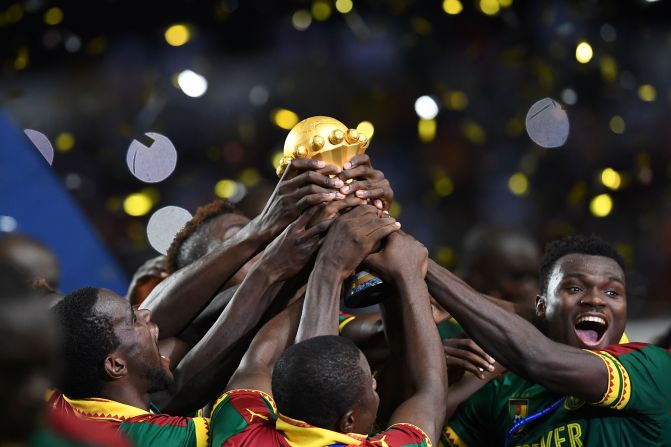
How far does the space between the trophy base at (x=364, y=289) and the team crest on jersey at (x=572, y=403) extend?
26.0 inches

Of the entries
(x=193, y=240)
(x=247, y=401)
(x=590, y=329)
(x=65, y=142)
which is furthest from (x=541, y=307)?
(x=65, y=142)

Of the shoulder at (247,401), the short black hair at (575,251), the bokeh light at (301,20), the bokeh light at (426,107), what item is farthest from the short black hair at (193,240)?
the bokeh light at (426,107)

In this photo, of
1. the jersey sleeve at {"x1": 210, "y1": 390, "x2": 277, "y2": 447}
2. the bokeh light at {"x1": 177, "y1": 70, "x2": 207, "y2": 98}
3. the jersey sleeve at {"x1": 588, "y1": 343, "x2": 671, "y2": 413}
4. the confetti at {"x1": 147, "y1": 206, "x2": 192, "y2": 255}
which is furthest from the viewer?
the bokeh light at {"x1": 177, "y1": 70, "x2": 207, "y2": 98}

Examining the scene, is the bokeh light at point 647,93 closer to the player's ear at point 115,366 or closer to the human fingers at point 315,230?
the human fingers at point 315,230

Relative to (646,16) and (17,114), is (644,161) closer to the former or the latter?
(646,16)

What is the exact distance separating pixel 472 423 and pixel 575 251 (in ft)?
2.12

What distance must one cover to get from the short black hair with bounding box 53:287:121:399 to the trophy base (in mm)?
684

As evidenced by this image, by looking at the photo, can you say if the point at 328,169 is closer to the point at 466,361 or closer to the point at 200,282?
the point at 200,282

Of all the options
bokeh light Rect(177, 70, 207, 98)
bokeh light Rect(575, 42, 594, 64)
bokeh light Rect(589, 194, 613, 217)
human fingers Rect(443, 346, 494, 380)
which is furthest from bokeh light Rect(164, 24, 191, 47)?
human fingers Rect(443, 346, 494, 380)

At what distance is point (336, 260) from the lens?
283 cm

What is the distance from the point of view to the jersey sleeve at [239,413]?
2.52m

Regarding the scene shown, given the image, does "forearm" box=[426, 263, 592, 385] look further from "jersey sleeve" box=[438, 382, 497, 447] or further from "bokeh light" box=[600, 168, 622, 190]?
"bokeh light" box=[600, 168, 622, 190]

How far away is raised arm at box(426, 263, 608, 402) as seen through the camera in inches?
111

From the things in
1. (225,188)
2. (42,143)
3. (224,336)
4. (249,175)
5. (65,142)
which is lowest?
(224,336)
